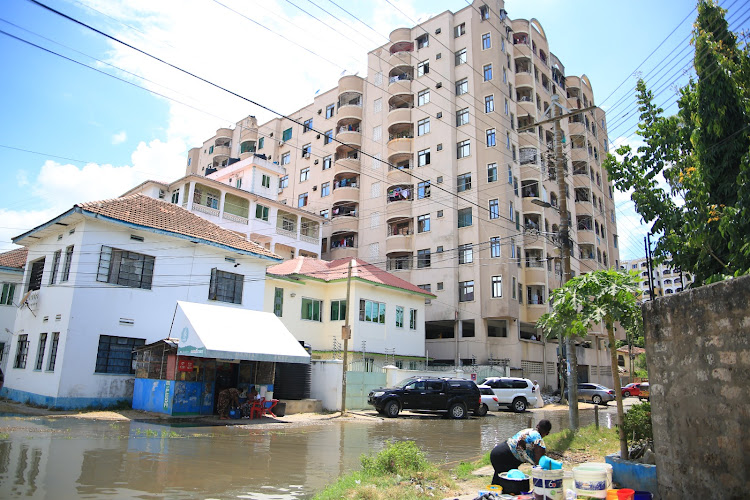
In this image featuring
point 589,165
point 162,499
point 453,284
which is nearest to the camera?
point 162,499

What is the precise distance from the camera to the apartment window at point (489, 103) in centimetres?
4309

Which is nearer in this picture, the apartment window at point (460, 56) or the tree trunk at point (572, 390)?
the tree trunk at point (572, 390)

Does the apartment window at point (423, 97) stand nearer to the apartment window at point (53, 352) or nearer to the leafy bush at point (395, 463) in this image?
the apartment window at point (53, 352)

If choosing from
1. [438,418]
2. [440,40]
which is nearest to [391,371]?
[438,418]

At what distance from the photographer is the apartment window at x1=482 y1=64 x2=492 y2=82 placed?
43.9m

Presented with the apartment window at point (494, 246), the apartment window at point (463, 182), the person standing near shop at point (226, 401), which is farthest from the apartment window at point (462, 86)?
the person standing near shop at point (226, 401)

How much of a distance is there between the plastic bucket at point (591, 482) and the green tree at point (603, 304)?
114 inches

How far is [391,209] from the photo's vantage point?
45.7 m

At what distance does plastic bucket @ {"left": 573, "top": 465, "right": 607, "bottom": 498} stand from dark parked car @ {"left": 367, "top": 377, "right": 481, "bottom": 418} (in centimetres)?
1700

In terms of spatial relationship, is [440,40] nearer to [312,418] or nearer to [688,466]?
[312,418]

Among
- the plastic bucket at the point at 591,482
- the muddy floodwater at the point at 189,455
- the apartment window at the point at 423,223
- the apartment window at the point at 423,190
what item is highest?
the apartment window at the point at 423,190

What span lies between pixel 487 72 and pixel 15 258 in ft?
119

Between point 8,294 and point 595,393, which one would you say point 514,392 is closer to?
point 595,393

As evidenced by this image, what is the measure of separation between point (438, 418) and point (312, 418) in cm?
614
